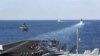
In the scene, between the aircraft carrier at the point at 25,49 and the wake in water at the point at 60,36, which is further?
the wake in water at the point at 60,36

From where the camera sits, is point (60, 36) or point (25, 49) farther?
point (60, 36)

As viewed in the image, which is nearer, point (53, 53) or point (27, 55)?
point (27, 55)

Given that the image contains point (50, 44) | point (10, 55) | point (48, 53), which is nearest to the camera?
point (10, 55)

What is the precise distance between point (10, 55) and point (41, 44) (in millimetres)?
5132

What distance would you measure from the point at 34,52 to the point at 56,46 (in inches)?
358

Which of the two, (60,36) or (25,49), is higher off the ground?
(25,49)

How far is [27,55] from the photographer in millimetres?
30844

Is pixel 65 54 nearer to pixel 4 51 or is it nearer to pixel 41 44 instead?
pixel 41 44

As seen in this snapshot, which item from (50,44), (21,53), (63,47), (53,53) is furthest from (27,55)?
(63,47)

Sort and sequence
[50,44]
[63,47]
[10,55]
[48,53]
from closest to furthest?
[10,55] < [48,53] < [50,44] < [63,47]

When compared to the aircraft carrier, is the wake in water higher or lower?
lower

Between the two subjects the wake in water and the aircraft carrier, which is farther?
the wake in water

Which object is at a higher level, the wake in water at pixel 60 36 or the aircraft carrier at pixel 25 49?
the aircraft carrier at pixel 25 49

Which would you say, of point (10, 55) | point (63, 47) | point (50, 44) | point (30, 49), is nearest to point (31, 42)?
point (30, 49)
